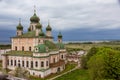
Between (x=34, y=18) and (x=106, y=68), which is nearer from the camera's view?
(x=106, y=68)

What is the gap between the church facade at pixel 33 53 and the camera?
102ft

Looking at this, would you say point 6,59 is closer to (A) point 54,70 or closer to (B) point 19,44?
(B) point 19,44

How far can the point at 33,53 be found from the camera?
31406mm

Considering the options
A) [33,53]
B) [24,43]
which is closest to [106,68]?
[33,53]

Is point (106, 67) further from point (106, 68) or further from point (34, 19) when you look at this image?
point (34, 19)

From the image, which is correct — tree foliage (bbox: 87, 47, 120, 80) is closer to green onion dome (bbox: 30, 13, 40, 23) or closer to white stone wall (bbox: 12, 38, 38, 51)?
white stone wall (bbox: 12, 38, 38, 51)

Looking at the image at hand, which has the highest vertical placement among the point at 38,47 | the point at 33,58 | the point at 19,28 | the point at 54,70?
the point at 19,28

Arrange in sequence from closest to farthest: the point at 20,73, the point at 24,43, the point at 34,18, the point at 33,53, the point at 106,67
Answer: the point at 106,67
the point at 20,73
the point at 33,53
the point at 24,43
the point at 34,18

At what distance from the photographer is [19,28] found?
1506 inches

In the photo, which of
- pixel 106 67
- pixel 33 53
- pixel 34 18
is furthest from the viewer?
pixel 34 18

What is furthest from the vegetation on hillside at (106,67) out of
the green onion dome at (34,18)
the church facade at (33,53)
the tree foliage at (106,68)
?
the green onion dome at (34,18)

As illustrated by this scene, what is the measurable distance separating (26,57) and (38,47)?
3770 millimetres

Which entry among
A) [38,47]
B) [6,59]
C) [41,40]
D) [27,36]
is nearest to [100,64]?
[38,47]

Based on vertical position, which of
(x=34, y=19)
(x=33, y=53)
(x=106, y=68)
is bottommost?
(x=106, y=68)
